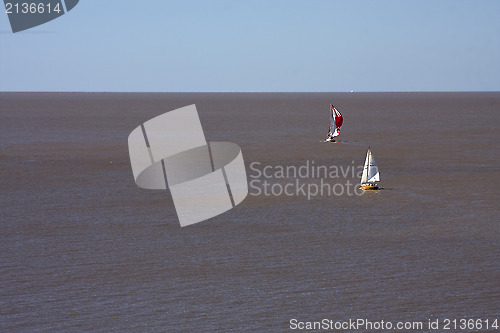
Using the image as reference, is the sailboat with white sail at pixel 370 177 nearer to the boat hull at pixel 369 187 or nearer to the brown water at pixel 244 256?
the boat hull at pixel 369 187

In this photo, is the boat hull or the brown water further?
the boat hull

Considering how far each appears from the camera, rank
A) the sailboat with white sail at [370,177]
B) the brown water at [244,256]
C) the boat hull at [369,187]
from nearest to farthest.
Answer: the brown water at [244,256], the boat hull at [369,187], the sailboat with white sail at [370,177]

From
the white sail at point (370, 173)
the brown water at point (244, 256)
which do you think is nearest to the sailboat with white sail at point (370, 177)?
the white sail at point (370, 173)

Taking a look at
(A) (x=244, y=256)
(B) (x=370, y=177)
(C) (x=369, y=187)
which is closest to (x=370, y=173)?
(B) (x=370, y=177)

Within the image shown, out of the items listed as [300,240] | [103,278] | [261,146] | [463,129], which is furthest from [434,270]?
[463,129]

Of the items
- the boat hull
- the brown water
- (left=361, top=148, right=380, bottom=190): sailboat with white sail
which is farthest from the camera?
(left=361, top=148, right=380, bottom=190): sailboat with white sail

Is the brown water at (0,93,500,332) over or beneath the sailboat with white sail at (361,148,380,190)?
over

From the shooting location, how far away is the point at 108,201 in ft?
121

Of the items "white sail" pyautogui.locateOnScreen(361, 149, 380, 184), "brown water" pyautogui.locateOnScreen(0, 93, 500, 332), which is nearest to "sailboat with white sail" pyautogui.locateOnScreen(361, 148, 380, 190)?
"white sail" pyautogui.locateOnScreen(361, 149, 380, 184)

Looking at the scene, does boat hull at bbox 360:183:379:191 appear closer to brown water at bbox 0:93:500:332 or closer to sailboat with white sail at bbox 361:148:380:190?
sailboat with white sail at bbox 361:148:380:190

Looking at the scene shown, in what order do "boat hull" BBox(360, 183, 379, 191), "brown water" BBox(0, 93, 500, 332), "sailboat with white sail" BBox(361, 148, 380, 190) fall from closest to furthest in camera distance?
"brown water" BBox(0, 93, 500, 332), "boat hull" BBox(360, 183, 379, 191), "sailboat with white sail" BBox(361, 148, 380, 190)

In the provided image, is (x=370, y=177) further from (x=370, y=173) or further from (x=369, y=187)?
(x=369, y=187)

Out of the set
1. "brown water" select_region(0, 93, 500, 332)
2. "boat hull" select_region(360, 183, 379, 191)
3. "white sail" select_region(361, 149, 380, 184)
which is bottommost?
"boat hull" select_region(360, 183, 379, 191)

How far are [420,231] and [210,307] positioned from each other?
38.5 feet
